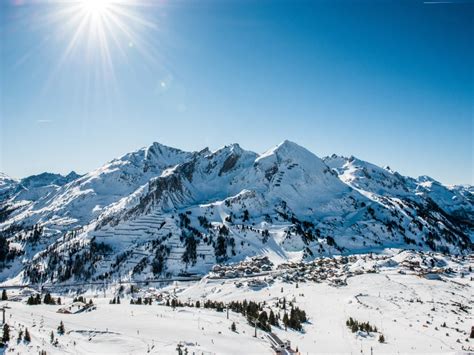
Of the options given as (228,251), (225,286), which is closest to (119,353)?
(225,286)

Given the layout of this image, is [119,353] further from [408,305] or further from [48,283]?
[48,283]

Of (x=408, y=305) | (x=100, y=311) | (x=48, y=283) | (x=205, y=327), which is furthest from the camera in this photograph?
(x=48, y=283)

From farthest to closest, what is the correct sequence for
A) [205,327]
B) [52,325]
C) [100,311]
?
[100,311], [205,327], [52,325]

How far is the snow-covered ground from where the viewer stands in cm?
3684

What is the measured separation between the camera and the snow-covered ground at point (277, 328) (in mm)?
36844

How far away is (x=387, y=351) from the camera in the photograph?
4856cm

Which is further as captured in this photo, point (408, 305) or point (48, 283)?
point (48, 283)

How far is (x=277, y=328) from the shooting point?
5884 cm

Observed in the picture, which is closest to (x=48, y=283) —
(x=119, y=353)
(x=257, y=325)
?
(x=257, y=325)

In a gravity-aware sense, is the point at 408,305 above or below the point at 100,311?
below

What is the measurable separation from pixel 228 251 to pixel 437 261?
344 ft

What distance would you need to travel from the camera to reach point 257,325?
56469 millimetres

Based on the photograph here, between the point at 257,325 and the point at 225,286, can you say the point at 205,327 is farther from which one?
the point at 225,286

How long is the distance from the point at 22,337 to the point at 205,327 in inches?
914
